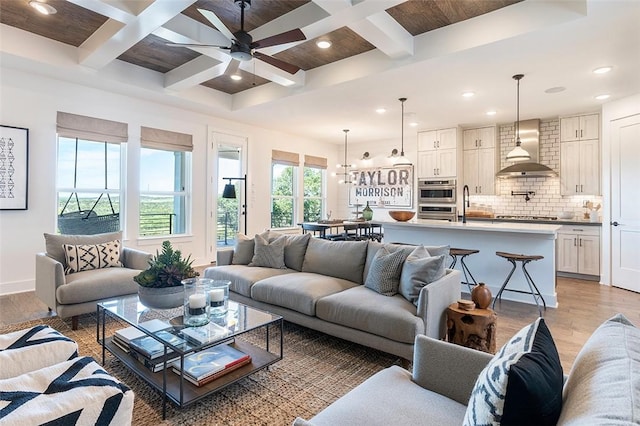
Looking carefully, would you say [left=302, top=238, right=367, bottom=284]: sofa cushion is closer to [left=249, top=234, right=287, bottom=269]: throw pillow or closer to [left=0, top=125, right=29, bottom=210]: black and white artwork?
[left=249, top=234, right=287, bottom=269]: throw pillow

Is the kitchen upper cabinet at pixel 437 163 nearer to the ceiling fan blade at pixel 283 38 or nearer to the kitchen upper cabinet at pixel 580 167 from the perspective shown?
the kitchen upper cabinet at pixel 580 167

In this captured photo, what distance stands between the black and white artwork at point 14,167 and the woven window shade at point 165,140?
1.44m

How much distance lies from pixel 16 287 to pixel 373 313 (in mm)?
4563

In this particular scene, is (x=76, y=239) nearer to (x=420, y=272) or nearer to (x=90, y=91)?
(x=90, y=91)

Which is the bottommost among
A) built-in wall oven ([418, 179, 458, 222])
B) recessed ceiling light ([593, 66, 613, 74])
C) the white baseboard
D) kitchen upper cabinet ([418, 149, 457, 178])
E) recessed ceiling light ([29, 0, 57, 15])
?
the white baseboard

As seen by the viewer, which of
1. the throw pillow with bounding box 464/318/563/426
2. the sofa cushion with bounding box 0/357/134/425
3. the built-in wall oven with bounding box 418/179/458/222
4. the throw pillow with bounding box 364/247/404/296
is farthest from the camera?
the built-in wall oven with bounding box 418/179/458/222

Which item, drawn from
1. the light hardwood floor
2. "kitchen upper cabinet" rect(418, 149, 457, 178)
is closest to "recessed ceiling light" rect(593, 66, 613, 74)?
the light hardwood floor

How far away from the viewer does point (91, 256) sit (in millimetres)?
3609

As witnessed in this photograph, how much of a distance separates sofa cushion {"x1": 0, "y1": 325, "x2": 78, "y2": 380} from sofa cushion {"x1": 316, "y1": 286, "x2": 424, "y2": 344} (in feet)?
5.52

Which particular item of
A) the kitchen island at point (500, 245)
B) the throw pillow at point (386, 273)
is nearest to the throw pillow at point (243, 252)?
the throw pillow at point (386, 273)

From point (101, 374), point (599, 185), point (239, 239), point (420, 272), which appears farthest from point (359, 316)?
point (599, 185)

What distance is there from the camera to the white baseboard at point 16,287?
4.21 metres

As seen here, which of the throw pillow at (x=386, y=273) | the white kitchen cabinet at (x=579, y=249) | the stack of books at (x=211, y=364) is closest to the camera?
the stack of books at (x=211, y=364)

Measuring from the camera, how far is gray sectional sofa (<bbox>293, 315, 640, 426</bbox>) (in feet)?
2.32
